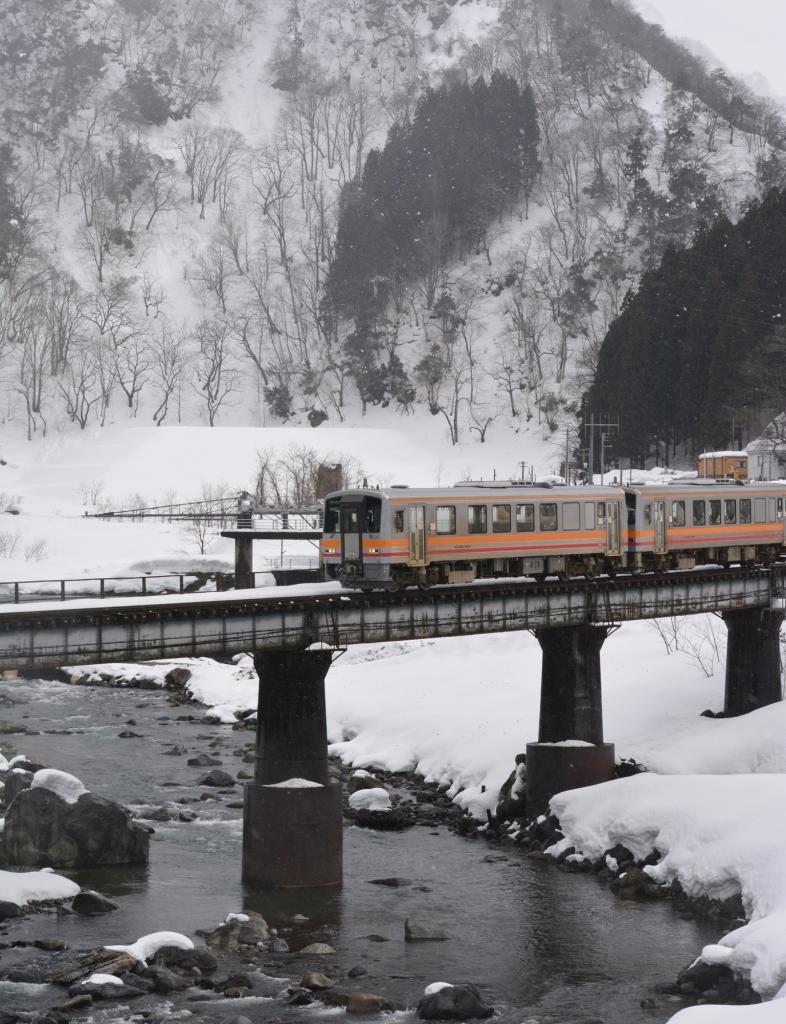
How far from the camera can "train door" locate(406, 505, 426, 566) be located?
133 ft

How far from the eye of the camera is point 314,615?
37.0 meters

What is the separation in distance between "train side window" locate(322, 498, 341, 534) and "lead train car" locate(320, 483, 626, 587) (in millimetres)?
31

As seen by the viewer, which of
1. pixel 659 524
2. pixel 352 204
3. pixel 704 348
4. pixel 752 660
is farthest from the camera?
pixel 352 204

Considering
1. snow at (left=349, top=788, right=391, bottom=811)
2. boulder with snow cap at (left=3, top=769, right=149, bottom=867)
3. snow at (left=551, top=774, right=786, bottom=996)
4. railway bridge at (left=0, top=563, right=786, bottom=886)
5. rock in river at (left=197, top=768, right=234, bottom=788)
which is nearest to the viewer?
snow at (left=551, top=774, right=786, bottom=996)

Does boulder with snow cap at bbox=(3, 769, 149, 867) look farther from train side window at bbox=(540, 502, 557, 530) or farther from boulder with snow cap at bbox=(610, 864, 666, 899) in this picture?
train side window at bbox=(540, 502, 557, 530)

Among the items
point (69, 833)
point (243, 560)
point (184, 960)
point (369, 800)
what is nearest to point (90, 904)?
point (69, 833)

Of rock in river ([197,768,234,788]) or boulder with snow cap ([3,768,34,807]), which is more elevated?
boulder with snow cap ([3,768,34,807])

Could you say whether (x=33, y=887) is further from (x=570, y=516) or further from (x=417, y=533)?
(x=570, y=516)

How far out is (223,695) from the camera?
6341 cm

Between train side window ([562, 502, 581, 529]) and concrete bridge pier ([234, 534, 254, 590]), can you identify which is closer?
A: train side window ([562, 502, 581, 529])

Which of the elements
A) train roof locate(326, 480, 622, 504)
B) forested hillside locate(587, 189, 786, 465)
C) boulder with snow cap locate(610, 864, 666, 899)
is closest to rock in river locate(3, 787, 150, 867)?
train roof locate(326, 480, 622, 504)

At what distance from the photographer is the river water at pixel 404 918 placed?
27000 mm

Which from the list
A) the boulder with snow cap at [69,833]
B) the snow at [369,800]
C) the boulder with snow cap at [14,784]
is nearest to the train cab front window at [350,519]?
the snow at [369,800]

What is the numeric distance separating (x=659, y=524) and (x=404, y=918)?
2217cm
